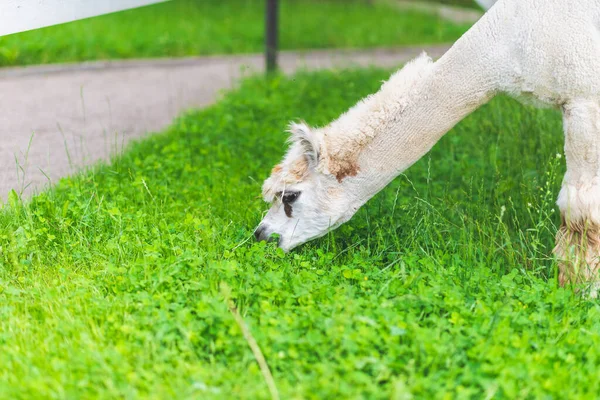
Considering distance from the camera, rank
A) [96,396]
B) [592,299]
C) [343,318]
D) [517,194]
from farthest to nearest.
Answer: [517,194], [592,299], [343,318], [96,396]

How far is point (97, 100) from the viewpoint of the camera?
24.0ft

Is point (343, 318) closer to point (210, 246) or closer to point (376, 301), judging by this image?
point (376, 301)

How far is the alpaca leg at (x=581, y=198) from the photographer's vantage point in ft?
12.3

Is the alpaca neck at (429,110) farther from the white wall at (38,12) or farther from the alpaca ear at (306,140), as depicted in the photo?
the white wall at (38,12)

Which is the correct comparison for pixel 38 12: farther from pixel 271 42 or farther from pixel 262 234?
pixel 271 42

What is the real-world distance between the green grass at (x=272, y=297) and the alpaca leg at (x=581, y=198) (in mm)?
120

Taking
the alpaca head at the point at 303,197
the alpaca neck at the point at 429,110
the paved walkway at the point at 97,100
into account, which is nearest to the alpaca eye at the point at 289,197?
the alpaca head at the point at 303,197

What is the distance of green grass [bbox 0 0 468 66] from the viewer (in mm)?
9078

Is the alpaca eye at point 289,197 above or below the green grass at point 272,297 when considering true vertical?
above

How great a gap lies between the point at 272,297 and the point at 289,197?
29.2 inches

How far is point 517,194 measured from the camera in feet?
16.0

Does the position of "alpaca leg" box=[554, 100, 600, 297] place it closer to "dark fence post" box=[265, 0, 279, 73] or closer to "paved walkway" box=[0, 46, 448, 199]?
"paved walkway" box=[0, 46, 448, 199]

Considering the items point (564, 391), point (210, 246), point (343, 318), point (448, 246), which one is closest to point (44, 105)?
point (210, 246)

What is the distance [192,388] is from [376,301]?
1.00 m
